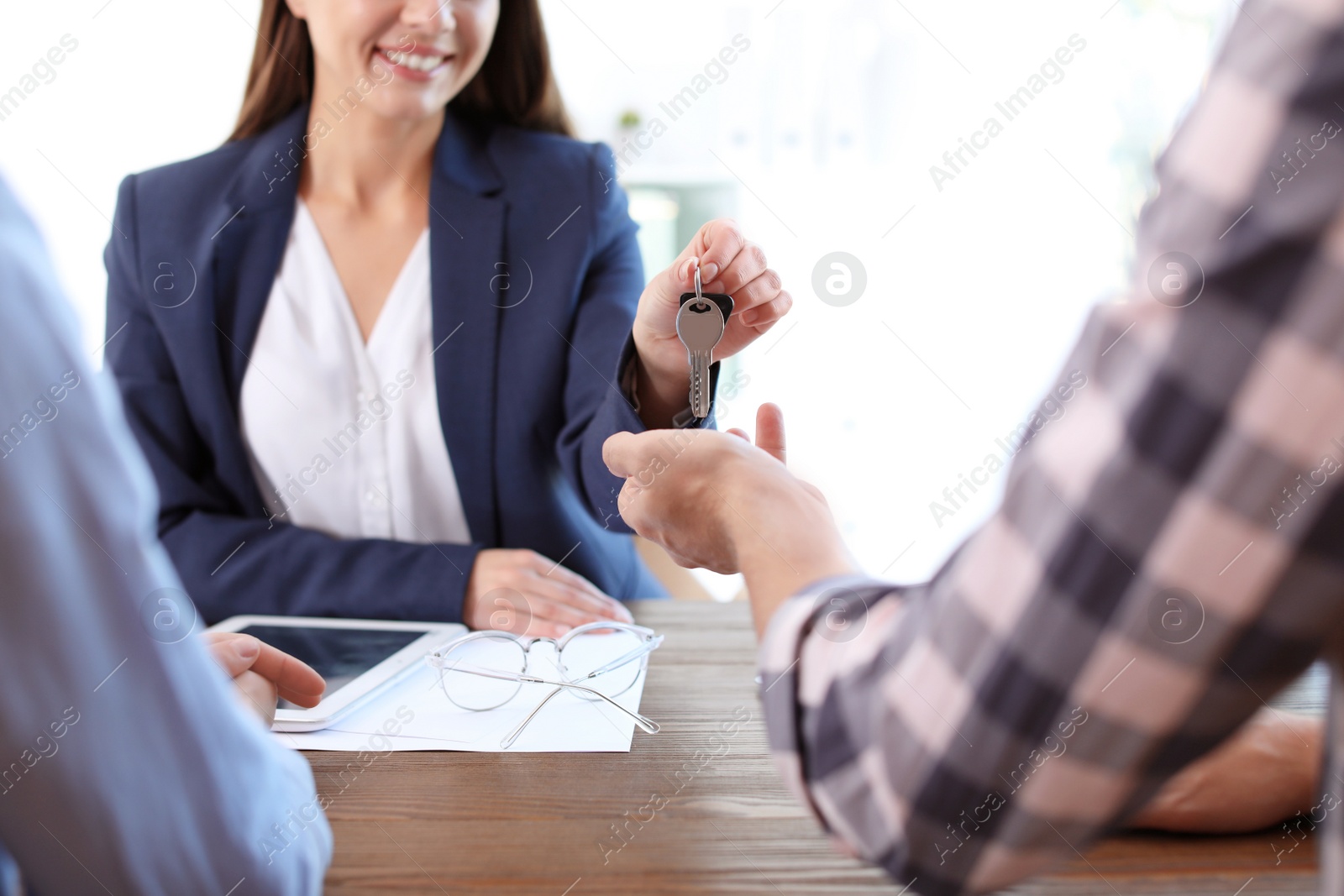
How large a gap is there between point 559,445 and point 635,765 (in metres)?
0.67

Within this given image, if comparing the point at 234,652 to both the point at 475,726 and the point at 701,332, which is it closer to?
the point at 475,726

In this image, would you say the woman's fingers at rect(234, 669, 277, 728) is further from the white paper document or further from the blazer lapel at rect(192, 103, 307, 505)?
the blazer lapel at rect(192, 103, 307, 505)

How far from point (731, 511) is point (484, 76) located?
3.77 ft

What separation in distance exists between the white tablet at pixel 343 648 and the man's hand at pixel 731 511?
288mm

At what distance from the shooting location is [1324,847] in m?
0.40

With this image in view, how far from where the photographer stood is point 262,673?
70 centimetres

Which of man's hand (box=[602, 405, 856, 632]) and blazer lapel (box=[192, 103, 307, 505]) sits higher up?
man's hand (box=[602, 405, 856, 632])

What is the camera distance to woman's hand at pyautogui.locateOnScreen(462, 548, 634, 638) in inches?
40.1

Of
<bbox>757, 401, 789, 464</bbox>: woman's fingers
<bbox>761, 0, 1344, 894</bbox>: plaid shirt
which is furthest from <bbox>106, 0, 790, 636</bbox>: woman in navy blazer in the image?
<bbox>761, 0, 1344, 894</bbox>: plaid shirt

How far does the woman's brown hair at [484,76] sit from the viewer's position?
1422mm

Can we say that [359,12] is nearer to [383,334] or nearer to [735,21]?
[383,334]

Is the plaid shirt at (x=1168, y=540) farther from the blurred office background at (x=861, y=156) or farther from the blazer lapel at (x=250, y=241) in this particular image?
the blurred office background at (x=861, y=156)

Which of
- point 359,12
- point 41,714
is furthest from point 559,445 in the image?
point 41,714

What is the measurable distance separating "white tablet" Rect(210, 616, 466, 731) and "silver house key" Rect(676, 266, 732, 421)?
357mm
